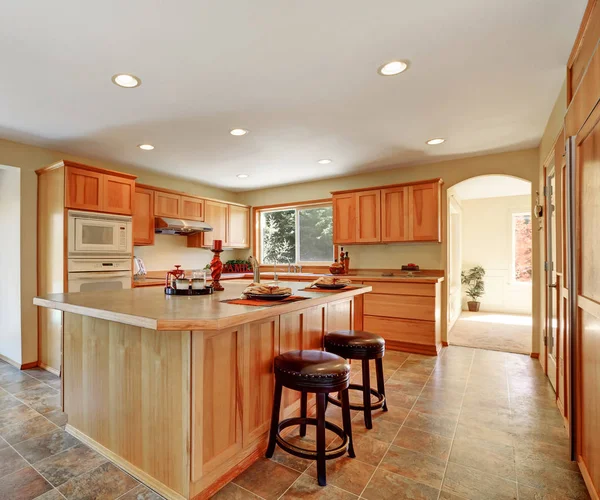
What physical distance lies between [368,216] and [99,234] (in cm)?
335

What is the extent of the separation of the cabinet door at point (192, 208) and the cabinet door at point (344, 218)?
2.09m

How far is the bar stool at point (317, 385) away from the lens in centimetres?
171

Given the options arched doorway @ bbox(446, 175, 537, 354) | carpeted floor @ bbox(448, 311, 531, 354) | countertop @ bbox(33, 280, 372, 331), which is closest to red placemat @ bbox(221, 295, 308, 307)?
countertop @ bbox(33, 280, 372, 331)

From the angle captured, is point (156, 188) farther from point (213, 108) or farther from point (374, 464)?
point (374, 464)

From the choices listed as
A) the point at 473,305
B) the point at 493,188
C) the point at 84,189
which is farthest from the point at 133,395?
the point at 473,305

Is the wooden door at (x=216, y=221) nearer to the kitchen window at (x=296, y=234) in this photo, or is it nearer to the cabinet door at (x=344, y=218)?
the kitchen window at (x=296, y=234)

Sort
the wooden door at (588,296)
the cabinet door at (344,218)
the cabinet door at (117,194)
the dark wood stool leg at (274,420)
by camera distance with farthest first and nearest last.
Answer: the cabinet door at (344,218)
the cabinet door at (117,194)
the dark wood stool leg at (274,420)
the wooden door at (588,296)

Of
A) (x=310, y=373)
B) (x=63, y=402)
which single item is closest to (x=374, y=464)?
(x=310, y=373)

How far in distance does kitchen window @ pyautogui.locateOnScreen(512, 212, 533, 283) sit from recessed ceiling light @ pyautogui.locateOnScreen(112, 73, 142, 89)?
7.40 meters

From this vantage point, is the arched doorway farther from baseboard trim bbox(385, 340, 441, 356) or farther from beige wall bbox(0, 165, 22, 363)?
beige wall bbox(0, 165, 22, 363)

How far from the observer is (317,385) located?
1703 mm

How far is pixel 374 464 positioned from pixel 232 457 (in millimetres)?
792

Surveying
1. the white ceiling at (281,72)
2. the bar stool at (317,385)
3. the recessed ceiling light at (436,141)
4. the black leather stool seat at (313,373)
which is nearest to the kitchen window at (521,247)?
the white ceiling at (281,72)

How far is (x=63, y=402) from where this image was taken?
224 cm
